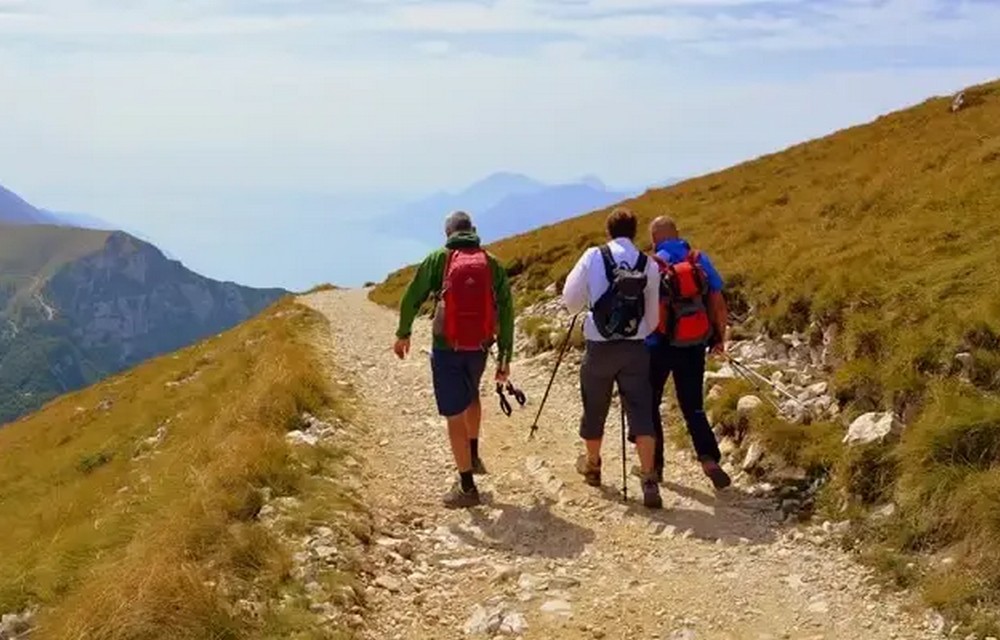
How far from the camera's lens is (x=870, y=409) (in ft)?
31.3

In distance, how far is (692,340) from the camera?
9453mm

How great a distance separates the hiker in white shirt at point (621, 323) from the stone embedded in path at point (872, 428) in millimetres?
1952

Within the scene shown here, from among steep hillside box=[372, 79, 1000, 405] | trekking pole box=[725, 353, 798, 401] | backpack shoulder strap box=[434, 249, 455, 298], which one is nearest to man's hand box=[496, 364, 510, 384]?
backpack shoulder strap box=[434, 249, 455, 298]

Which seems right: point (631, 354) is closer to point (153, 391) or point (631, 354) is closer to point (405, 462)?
point (405, 462)

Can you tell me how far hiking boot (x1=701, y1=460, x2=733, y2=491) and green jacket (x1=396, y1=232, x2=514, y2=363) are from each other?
2403 mm

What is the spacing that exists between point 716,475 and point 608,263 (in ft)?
8.33

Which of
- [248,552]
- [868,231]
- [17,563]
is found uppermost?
[868,231]

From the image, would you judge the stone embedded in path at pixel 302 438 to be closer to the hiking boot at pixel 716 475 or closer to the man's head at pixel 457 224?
the man's head at pixel 457 224

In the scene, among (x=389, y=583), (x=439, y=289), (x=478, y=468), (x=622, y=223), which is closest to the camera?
(x=389, y=583)

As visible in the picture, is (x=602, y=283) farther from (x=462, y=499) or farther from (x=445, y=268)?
(x=462, y=499)

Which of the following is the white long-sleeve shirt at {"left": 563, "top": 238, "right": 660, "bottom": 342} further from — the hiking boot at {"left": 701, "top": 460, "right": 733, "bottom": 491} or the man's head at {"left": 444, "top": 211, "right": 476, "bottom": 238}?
the hiking boot at {"left": 701, "top": 460, "right": 733, "bottom": 491}

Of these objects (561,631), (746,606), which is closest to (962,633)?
(746,606)

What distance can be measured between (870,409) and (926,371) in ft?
2.25

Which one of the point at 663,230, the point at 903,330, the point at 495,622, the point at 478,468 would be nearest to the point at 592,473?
the point at 478,468
